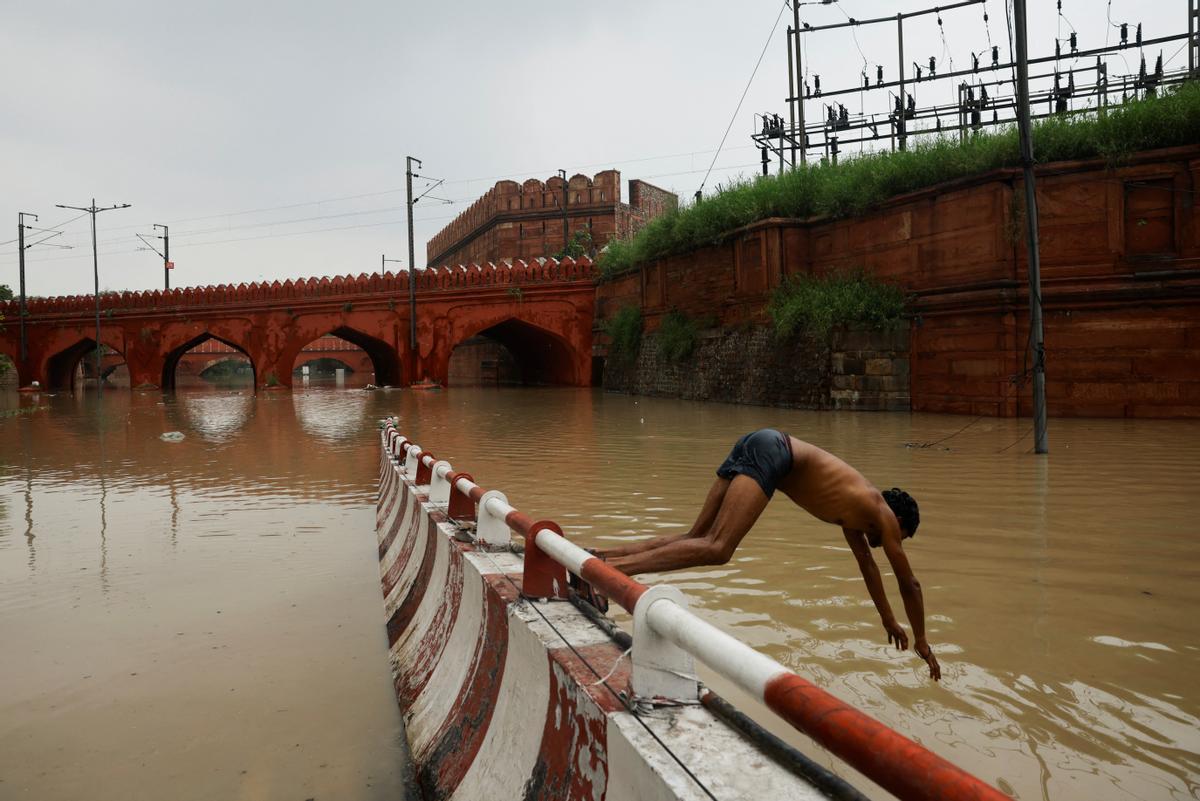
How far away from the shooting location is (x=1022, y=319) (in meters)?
13.1

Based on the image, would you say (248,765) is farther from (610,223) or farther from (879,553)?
(610,223)

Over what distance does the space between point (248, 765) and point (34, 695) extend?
1.04 meters

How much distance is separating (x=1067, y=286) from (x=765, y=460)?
1193 cm

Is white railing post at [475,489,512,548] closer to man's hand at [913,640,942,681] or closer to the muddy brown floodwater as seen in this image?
the muddy brown floodwater

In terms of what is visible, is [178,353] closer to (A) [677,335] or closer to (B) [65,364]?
(B) [65,364]

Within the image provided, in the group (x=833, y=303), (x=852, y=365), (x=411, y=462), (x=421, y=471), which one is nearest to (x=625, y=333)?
(x=833, y=303)

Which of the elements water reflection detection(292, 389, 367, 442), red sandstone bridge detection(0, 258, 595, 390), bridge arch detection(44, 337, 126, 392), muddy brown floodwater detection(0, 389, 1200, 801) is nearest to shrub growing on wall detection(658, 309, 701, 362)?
red sandstone bridge detection(0, 258, 595, 390)

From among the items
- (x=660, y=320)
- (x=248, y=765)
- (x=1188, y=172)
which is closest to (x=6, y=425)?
(x=660, y=320)

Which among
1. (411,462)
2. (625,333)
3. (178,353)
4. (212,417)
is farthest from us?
(178,353)

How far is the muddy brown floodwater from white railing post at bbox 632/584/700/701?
849 mm

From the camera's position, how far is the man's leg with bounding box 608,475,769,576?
113 inches

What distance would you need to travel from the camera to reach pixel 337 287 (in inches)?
1227

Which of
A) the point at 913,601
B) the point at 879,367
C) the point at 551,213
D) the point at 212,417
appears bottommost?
the point at 913,601

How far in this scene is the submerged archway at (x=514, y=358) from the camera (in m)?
31.3
